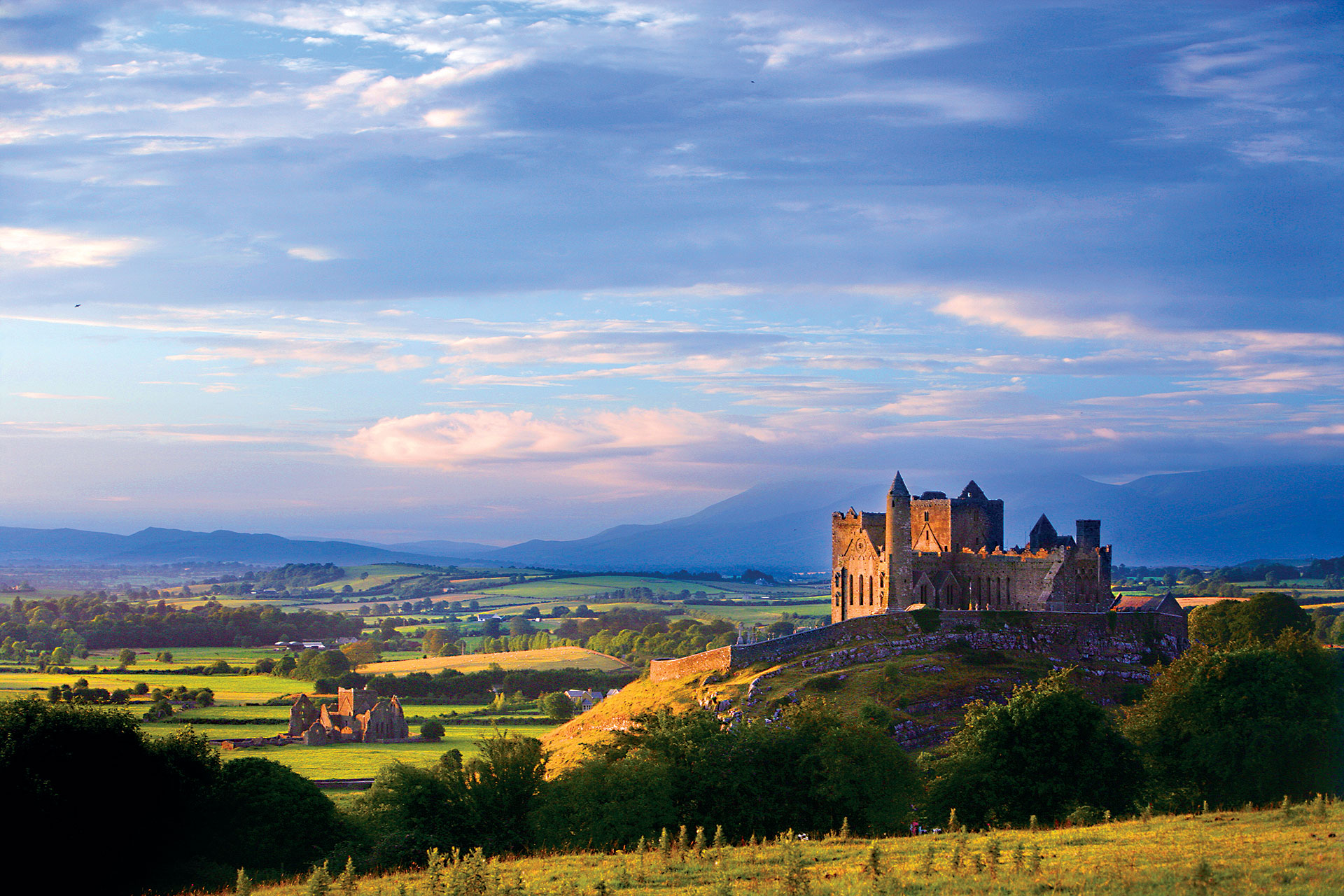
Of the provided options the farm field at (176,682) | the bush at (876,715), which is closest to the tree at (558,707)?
the farm field at (176,682)

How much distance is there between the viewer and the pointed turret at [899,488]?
78812mm

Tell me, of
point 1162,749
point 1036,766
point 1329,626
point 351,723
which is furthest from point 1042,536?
point 1329,626

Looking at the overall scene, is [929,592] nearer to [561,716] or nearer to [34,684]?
[561,716]

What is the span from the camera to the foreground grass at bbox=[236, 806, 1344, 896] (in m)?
22.8

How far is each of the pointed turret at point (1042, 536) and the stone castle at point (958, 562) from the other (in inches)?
3.0

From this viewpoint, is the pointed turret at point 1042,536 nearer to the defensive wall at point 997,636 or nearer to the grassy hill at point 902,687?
the defensive wall at point 997,636

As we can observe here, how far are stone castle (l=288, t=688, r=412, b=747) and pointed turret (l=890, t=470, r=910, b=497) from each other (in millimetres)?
53997

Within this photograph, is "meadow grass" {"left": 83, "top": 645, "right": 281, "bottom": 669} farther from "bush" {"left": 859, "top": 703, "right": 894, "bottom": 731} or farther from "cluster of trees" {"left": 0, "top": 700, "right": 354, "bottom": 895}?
"bush" {"left": 859, "top": 703, "right": 894, "bottom": 731}

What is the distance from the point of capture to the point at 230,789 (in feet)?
148

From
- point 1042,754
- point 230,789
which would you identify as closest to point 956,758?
point 1042,754

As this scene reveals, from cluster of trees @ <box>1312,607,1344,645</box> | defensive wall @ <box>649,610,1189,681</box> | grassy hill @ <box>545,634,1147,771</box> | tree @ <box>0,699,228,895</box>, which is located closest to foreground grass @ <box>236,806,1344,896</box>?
tree @ <box>0,699,228,895</box>

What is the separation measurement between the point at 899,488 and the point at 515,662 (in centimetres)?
8986

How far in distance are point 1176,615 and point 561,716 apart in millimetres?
59829

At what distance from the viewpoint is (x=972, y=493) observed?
278ft
